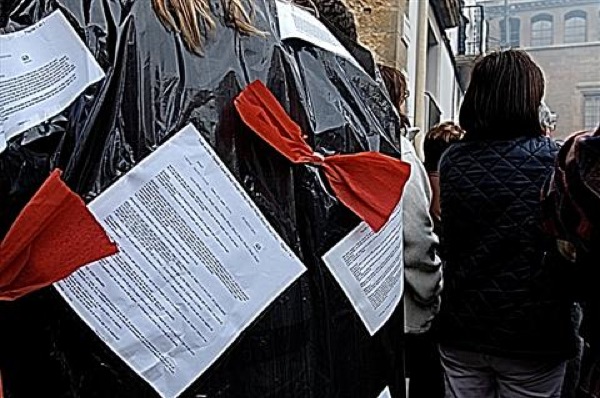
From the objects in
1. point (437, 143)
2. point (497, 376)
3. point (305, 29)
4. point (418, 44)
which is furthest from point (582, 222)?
point (418, 44)

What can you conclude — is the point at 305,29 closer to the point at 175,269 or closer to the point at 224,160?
the point at 224,160

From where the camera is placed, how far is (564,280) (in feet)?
6.58

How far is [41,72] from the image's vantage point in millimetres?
954

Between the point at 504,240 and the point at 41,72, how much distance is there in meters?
1.62

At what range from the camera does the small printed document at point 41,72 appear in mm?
919

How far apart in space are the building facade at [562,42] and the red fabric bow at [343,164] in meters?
27.5

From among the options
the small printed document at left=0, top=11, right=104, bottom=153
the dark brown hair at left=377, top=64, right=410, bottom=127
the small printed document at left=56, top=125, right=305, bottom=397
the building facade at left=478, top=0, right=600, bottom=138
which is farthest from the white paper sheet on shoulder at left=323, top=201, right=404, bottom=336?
the building facade at left=478, top=0, right=600, bottom=138

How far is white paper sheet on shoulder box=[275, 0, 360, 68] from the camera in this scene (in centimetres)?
119

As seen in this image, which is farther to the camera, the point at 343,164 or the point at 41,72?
the point at 343,164

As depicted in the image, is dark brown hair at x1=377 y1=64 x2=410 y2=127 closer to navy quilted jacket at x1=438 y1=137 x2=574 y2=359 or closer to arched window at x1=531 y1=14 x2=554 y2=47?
navy quilted jacket at x1=438 y1=137 x2=574 y2=359

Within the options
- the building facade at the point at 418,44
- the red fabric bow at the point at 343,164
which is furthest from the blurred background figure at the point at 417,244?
the building facade at the point at 418,44

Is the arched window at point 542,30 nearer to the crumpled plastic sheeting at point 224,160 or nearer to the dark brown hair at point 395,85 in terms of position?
the dark brown hair at point 395,85

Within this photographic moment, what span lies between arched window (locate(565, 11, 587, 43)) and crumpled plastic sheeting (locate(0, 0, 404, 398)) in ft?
104

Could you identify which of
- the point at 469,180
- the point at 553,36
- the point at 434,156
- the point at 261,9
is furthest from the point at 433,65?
the point at 553,36
